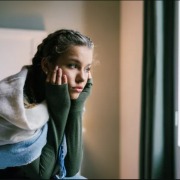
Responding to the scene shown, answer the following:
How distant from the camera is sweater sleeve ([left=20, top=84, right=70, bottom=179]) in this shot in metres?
0.45

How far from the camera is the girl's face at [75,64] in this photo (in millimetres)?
457

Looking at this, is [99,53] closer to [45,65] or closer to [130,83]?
[45,65]

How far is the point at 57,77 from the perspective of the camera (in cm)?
45

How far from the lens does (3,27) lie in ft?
1.77

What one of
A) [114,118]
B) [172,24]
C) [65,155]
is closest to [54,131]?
[65,155]

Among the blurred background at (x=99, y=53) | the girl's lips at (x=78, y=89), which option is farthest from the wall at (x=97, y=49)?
the girl's lips at (x=78, y=89)

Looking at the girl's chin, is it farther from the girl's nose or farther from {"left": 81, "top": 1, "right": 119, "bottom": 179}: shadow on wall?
{"left": 81, "top": 1, "right": 119, "bottom": 179}: shadow on wall

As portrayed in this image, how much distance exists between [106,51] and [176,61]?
0.35m

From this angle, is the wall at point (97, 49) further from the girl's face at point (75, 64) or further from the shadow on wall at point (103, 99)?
the girl's face at point (75, 64)

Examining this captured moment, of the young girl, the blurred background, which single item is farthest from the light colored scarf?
the blurred background

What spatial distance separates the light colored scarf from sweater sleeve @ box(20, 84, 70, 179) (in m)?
0.02

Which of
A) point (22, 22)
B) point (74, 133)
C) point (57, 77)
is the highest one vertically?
point (22, 22)


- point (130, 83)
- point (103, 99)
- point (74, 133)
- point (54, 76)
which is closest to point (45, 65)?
point (54, 76)

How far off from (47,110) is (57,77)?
7cm
